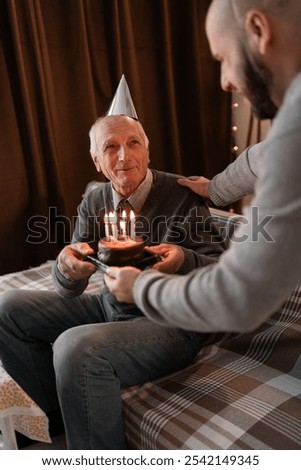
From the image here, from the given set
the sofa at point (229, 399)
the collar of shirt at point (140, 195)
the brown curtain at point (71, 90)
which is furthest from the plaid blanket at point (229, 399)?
the brown curtain at point (71, 90)

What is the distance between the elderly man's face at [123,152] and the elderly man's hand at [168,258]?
41 centimetres

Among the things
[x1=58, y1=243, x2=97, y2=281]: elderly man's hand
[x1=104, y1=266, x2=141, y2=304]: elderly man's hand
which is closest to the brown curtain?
[x1=58, y1=243, x2=97, y2=281]: elderly man's hand

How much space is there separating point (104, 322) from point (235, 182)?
63 centimetres

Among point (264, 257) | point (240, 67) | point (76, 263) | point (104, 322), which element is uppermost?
point (240, 67)

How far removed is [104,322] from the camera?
1.53m

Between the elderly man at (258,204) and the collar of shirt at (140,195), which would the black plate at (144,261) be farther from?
the collar of shirt at (140,195)

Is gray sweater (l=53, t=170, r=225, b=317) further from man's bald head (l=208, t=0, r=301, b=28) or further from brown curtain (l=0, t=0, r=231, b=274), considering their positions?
brown curtain (l=0, t=0, r=231, b=274)

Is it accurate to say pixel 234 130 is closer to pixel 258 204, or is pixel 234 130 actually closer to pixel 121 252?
pixel 121 252

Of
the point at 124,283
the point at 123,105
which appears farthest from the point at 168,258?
the point at 123,105

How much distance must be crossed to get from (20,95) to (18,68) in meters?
0.14

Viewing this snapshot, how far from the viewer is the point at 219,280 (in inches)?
29.0

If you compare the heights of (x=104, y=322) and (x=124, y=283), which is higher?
(x=124, y=283)

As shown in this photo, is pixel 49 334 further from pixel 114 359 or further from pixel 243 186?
pixel 243 186

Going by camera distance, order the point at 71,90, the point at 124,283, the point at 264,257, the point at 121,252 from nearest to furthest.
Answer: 1. the point at 264,257
2. the point at 124,283
3. the point at 121,252
4. the point at 71,90
